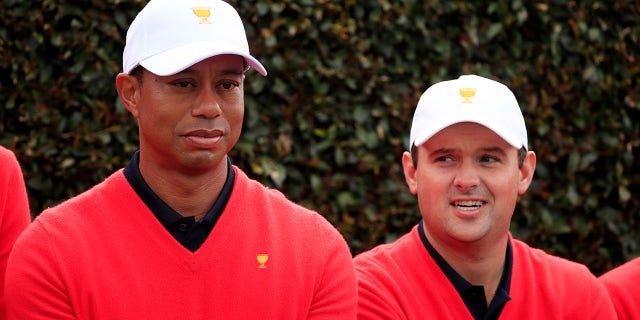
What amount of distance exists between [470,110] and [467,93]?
11cm

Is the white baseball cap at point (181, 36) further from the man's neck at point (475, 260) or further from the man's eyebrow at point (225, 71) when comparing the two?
the man's neck at point (475, 260)

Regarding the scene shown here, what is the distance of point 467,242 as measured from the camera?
374 centimetres

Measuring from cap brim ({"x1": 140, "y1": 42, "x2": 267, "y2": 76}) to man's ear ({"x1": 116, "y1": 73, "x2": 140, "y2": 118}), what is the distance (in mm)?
101

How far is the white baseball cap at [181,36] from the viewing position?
9.86ft

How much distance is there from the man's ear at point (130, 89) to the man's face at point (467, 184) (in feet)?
3.67

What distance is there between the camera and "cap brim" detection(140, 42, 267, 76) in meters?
2.97

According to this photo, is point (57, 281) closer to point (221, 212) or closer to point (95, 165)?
point (221, 212)

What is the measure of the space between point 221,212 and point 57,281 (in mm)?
533

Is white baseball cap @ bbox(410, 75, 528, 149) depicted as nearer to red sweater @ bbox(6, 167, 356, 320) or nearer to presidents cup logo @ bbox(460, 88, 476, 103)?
presidents cup logo @ bbox(460, 88, 476, 103)

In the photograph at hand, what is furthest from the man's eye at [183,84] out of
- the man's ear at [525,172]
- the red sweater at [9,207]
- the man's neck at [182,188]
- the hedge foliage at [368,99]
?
the hedge foliage at [368,99]

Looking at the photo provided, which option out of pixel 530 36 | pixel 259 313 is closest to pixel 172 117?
pixel 259 313

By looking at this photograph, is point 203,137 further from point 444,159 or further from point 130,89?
point 444,159

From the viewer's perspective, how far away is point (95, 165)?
16.2ft

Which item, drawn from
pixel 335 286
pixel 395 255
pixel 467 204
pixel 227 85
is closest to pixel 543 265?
pixel 467 204
